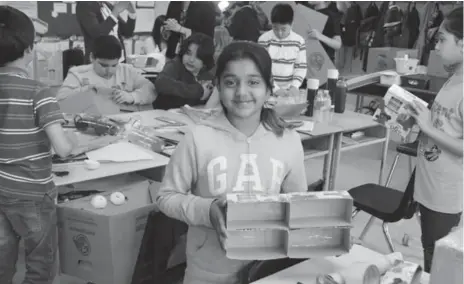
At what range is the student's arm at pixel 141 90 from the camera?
347 cm

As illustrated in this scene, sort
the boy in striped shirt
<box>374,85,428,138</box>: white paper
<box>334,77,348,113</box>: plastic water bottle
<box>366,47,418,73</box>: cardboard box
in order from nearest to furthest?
<box>374,85,428,138</box>: white paper, <box>334,77,348,113</box>: plastic water bottle, the boy in striped shirt, <box>366,47,418,73</box>: cardboard box

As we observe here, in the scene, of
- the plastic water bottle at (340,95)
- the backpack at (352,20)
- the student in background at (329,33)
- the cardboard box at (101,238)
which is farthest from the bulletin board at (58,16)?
the cardboard box at (101,238)

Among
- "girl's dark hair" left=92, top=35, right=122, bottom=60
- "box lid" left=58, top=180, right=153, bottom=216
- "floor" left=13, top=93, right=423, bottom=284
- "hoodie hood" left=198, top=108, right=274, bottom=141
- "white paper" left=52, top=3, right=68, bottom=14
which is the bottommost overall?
"floor" left=13, top=93, right=423, bottom=284

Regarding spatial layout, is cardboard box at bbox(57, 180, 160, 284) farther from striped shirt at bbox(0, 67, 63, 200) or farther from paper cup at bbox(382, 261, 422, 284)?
paper cup at bbox(382, 261, 422, 284)

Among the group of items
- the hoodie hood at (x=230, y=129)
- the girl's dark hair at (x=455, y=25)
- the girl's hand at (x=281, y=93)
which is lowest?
the girl's hand at (x=281, y=93)

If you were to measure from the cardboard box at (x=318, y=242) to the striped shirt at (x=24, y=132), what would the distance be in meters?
0.97

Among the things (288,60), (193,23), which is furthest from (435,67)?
(193,23)

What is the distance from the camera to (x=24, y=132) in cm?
181

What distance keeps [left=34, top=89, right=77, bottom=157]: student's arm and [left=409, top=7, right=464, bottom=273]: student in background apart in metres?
1.29

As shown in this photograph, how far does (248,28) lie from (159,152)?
7.69ft

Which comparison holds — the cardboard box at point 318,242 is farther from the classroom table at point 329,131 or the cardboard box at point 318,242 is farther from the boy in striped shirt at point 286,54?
the boy in striped shirt at point 286,54

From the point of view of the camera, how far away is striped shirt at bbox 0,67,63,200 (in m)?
1.78

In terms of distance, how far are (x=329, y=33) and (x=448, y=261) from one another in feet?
13.6

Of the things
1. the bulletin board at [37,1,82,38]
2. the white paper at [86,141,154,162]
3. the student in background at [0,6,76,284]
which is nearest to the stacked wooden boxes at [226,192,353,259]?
the student in background at [0,6,76,284]
